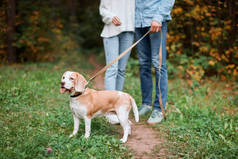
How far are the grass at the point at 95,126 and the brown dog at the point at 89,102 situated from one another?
27cm

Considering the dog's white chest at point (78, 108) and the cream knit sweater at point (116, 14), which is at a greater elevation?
the cream knit sweater at point (116, 14)

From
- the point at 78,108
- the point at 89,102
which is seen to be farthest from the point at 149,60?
the point at 78,108

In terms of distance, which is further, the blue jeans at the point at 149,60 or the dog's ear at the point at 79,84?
the blue jeans at the point at 149,60

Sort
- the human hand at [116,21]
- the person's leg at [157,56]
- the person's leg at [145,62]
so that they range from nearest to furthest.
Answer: the human hand at [116,21] < the person's leg at [157,56] < the person's leg at [145,62]

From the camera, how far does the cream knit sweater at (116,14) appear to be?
3623 millimetres

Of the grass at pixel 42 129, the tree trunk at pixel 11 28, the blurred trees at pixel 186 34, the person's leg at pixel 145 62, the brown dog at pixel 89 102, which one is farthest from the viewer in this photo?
the tree trunk at pixel 11 28

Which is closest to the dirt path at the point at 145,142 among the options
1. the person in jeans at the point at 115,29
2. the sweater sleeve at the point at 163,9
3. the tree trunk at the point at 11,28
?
the person in jeans at the point at 115,29

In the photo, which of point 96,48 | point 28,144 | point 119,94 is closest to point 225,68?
point 119,94

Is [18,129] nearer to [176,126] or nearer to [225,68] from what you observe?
[176,126]

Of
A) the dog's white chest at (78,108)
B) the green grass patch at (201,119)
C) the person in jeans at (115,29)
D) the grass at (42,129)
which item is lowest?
the green grass patch at (201,119)

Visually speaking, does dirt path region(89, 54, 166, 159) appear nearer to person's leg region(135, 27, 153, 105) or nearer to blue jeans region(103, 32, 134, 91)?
person's leg region(135, 27, 153, 105)

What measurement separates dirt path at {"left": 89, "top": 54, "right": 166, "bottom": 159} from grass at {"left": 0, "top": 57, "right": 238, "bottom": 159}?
0.11 m

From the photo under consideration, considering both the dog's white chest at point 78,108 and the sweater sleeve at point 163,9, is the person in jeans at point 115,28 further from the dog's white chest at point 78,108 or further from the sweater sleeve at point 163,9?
the dog's white chest at point 78,108

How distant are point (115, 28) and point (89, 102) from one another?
4.07 feet
